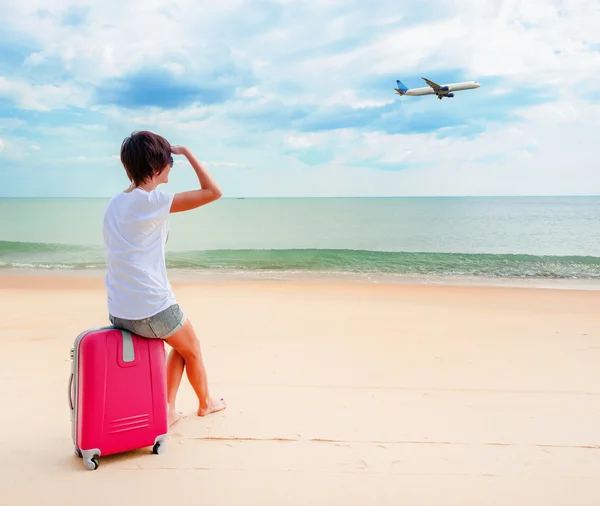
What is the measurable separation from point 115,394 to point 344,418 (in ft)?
4.81

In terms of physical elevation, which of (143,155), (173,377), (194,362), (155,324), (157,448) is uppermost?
(143,155)

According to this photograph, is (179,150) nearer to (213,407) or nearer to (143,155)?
(143,155)

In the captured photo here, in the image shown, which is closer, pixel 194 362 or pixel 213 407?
pixel 194 362

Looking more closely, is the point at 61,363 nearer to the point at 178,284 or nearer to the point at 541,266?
the point at 178,284

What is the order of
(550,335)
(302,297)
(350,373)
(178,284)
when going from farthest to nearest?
(178,284) < (302,297) < (550,335) < (350,373)

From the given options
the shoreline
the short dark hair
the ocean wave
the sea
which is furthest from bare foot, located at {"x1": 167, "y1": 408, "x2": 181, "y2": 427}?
the ocean wave

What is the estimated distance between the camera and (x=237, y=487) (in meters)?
2.56

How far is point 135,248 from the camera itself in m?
2.81

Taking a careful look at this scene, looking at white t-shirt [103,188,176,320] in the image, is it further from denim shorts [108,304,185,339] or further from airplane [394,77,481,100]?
airplane [394,77,481,100]

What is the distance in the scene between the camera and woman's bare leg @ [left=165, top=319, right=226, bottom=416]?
311 centimetres

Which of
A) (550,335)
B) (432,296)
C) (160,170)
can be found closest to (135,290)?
(160,170)

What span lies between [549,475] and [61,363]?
160 inches

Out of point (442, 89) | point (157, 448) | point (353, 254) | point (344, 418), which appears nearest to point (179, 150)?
point (157, 448)

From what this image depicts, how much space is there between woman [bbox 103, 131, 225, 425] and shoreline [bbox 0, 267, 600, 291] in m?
9.76
